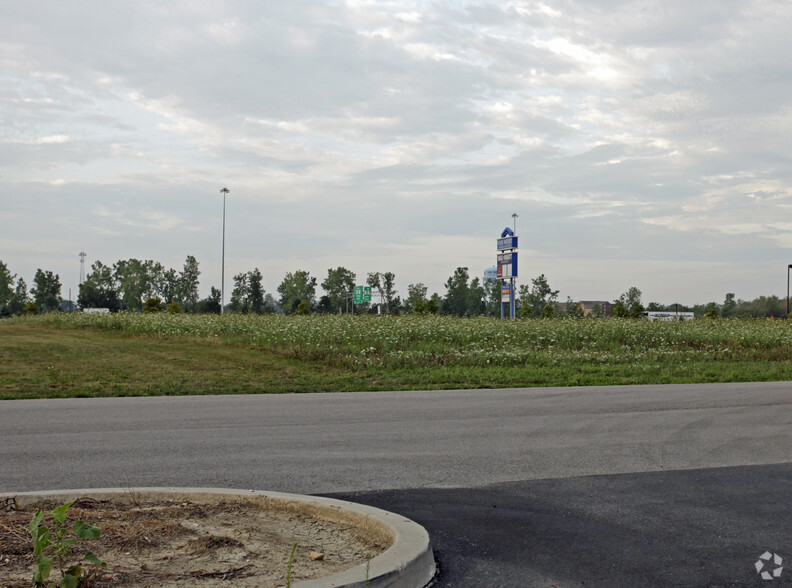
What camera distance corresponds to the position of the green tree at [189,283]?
8406cm

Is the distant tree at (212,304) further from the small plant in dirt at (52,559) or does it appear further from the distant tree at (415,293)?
the small plant in dirt at (52,559)

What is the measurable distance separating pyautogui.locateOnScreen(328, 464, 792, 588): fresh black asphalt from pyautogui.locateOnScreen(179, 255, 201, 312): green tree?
265 feet

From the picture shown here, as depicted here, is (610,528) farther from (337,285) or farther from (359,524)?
(337,285)

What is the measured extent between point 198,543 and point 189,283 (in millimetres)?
82742

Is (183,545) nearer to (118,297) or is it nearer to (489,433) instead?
(489,433)

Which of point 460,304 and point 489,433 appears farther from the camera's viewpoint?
A: point 460,304

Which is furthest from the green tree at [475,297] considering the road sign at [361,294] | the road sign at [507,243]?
the road sign at [507,243]

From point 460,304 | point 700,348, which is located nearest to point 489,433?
point 700,348

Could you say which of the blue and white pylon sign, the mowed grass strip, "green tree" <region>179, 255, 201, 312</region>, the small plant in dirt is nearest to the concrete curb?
the small plant in dirt

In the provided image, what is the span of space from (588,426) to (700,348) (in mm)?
15946

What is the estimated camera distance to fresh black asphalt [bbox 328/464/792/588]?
436cm

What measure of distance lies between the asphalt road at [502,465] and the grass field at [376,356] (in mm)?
2610

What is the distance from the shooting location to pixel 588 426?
10.2 metres

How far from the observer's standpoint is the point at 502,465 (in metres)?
7.61
